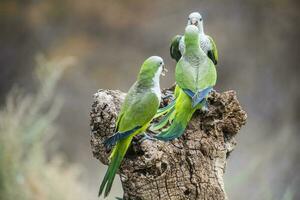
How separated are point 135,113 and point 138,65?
2.03 meters

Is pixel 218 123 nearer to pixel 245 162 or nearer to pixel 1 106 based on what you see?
pixel 245 162

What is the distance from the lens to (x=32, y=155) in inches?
134

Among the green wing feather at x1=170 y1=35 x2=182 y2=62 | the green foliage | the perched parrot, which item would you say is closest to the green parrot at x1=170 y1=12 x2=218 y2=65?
the green wing feather at x1=170 y1=35 x2=182 y2=62

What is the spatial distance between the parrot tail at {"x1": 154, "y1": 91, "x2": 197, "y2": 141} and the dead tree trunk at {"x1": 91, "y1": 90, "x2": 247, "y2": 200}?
59 millimetres

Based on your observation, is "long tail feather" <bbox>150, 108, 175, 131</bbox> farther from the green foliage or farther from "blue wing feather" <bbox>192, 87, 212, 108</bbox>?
the green foliage

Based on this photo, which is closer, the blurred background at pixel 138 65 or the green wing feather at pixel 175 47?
the green wing feather at pixel 175 47

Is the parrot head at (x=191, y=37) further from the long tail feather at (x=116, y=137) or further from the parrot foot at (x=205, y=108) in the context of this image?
the long tail feather at (x=116, y=137)

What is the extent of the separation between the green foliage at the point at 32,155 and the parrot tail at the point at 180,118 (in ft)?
5.49

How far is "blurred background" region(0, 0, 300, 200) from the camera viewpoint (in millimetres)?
3600

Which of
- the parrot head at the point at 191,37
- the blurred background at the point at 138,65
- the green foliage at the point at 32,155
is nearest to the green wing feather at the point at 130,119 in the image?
the parrot head at the point at 191,37

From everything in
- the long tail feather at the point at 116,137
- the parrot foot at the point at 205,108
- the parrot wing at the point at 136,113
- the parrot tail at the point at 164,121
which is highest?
the parrot foot at the point at 205,108

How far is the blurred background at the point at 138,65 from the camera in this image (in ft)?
11.8

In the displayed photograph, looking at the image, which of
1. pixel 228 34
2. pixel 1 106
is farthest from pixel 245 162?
pixel 1 106

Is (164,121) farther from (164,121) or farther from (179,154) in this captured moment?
(179,154)
